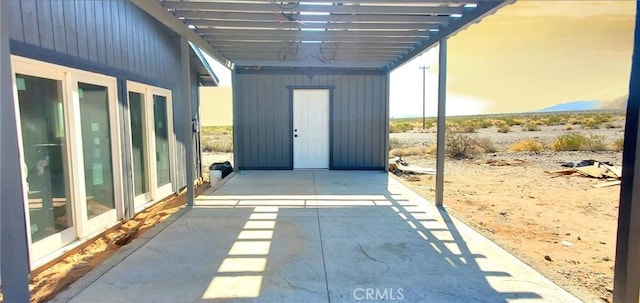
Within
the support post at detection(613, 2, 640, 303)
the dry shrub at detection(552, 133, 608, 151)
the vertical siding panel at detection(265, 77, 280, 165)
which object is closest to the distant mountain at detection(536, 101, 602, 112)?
the dry shrub at detection(552, 133, 608, 151)

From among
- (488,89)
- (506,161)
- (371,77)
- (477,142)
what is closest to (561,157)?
(506,161)

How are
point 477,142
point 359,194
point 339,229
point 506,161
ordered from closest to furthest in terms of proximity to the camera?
point 339,229
point 359,194
point 506,161
point 477,142

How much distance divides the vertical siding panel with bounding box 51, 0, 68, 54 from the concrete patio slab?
208 centimetres

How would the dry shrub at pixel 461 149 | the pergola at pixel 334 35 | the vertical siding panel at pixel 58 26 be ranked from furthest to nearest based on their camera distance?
the dry shrub at pixel 461 149 < the vertical siding panel at pixel 58 26 < the pergola at pixel 334 35

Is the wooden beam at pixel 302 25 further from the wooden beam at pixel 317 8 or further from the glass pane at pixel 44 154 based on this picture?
the glass pane at pixel 44 154

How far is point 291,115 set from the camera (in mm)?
7629

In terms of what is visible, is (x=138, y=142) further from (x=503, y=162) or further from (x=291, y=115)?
(x=503, y=162)

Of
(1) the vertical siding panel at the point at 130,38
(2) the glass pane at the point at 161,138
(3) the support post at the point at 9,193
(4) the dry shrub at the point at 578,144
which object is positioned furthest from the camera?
Answer: (4) the dry shrub at the point at 578,144

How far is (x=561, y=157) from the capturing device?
→ 11375mm

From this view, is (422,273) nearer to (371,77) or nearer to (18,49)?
(18,49)

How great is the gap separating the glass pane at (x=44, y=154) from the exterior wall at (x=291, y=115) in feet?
14.0

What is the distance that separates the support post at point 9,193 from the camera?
5.30ft

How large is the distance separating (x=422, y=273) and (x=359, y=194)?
279 cm

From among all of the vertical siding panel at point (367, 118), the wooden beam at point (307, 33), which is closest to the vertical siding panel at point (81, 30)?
the wooden beam at point (307, 33)
